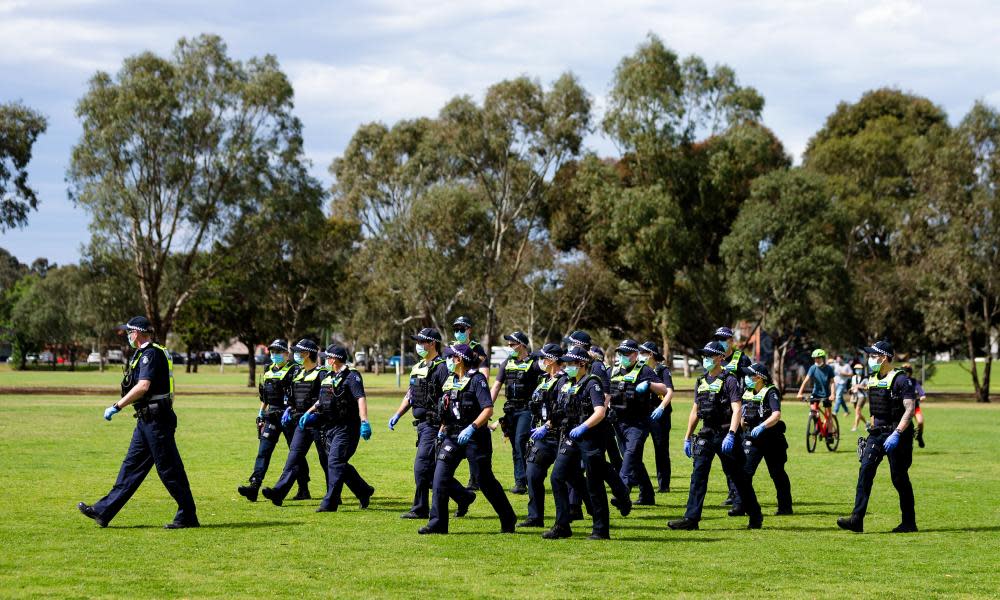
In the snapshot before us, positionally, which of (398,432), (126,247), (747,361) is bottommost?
(398,432)

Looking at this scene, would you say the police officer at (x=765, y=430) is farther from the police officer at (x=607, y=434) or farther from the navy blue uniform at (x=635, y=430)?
the police officer at (x=607, y=434)

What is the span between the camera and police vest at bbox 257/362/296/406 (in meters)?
15.2

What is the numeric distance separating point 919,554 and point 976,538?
1.54 metres

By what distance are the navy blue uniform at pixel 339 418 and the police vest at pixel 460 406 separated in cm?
178

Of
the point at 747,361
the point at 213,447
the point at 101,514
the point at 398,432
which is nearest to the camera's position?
the point at 101,514

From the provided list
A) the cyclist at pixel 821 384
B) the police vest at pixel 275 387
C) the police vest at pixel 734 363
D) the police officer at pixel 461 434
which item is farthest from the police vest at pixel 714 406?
the cyclist at pixel 821 384

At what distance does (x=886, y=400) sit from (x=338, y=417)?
6.41m

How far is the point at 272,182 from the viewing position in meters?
57.5

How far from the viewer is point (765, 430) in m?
13.8

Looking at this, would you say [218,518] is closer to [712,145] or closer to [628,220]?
[628,220]

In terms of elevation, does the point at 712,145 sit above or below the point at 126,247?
above

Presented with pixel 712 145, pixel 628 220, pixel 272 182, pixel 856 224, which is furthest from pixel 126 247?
pixel 856 224

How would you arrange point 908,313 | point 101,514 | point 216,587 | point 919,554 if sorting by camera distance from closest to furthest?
1. point 216,587
2. point 919,554
3. point 101,514
4. point 908,313

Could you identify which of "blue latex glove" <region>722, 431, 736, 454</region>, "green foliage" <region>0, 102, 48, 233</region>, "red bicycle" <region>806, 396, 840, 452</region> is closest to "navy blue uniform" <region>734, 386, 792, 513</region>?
"blue latex glove" <region>722, 431, 736, 454</region>
